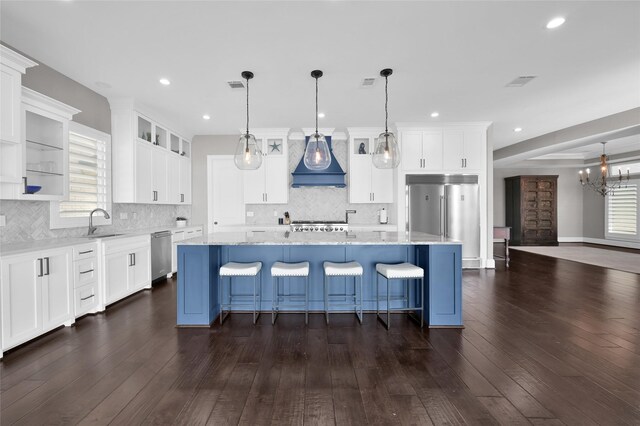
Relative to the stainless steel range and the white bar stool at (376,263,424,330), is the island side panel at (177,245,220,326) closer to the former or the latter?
the white bar stool at (376,263,424,330)

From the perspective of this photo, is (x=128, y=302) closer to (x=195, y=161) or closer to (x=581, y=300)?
(x=195, y=161)

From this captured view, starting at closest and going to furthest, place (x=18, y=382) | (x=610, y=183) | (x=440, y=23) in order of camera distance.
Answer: (x=18, y=382), (x=440, y=23), (x=610, y=183)

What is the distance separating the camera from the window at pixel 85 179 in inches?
145

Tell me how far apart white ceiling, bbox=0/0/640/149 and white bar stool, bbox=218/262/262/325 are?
7.48 feet

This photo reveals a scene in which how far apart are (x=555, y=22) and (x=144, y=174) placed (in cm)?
553

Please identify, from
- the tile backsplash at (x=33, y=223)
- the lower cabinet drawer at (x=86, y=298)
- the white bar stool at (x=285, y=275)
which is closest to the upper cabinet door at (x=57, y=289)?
the lower cabinet drawer at (x=86, y=298)

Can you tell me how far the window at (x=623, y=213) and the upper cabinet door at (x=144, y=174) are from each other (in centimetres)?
1251

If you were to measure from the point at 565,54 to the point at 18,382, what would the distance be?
5824 mm

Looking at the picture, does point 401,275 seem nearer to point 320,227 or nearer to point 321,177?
point 320,227

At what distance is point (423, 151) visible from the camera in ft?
19.1

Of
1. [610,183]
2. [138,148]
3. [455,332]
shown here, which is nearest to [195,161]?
[138,148]

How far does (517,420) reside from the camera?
1692 mm

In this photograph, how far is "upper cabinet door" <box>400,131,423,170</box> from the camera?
5801 mm

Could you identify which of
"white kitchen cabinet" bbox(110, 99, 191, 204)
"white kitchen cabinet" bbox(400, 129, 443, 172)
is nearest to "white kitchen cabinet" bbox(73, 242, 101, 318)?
"white kitchen cabinet" bbox(110, 99, 191, 204)
